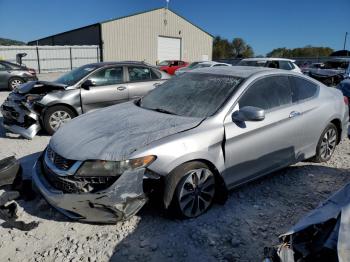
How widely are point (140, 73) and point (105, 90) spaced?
1.03 meters

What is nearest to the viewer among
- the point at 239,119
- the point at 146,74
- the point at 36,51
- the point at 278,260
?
the point at 278,260

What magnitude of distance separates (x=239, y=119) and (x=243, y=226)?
3.67 ft

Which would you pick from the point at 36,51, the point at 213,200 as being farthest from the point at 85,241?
the point at 36,51

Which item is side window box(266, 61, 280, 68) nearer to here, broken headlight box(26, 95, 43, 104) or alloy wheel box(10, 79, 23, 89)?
broken headlight box(26, 95, 43, 104)

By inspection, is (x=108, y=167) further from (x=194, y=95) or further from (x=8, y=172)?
(x=8, y=172)

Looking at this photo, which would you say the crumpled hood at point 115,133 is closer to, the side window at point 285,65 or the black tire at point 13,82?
the black tire at point 13,82

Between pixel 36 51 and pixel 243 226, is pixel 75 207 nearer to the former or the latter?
pixel 243 226

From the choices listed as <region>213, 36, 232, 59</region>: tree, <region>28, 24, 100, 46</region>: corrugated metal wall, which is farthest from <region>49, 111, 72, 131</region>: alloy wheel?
<region>213, 36, 232, 59</region>: tree

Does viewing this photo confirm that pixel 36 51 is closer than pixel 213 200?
No

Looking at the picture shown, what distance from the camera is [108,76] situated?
23.1 ft

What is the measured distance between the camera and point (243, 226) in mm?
3342

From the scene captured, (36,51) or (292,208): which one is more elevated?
(36,51)

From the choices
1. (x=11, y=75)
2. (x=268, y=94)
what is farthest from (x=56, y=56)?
(x=268, y=94)

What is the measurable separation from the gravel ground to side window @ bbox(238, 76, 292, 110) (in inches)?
43.8
